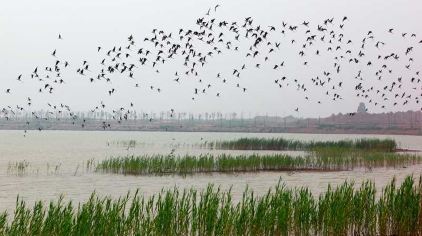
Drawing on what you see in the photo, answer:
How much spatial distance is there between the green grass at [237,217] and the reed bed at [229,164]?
22807 mm

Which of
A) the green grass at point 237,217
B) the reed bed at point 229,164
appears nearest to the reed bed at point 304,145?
the reed bed at point 229,164

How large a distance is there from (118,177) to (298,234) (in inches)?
914

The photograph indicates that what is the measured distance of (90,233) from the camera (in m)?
11.4

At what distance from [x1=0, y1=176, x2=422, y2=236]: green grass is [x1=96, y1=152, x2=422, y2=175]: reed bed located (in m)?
22.8

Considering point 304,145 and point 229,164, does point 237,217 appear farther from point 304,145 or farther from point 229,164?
point 304,145

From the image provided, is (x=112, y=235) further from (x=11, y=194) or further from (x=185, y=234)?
(x=11, y=194)

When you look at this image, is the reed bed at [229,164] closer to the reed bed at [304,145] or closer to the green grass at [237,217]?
the reed bed at [304,145]

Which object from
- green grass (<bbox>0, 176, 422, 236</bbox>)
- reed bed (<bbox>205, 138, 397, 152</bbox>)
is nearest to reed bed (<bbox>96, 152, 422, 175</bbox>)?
reed bed (<bbox>205, 138, 397, 152</bbox>)

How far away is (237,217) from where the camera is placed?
41.7 ft

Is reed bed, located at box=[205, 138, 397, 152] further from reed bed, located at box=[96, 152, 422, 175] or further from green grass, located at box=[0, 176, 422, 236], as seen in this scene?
green grass, located at box=[0, 176, 422, 236]

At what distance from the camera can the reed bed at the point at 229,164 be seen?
1453 inches

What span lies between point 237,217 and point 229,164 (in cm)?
2565

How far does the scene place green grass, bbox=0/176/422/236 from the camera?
1157cm

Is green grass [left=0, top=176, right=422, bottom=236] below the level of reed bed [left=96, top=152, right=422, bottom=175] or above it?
above
